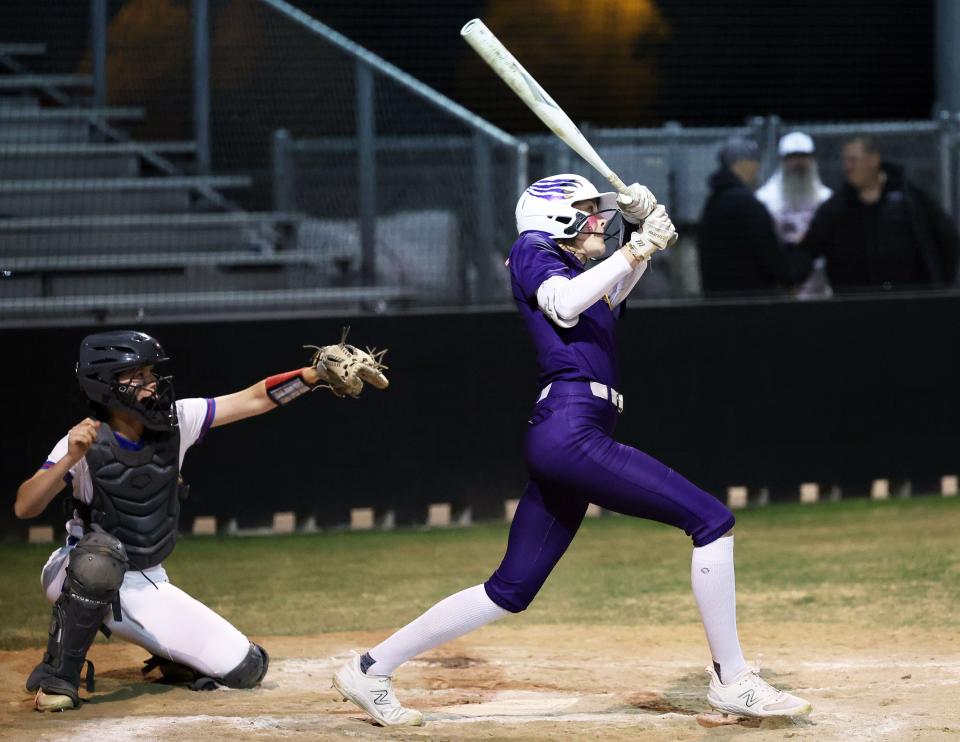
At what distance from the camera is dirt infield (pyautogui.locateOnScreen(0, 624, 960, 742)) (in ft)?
14.6

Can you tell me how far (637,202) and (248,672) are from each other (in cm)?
217

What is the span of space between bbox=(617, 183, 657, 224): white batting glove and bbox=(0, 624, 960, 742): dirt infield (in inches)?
63.6

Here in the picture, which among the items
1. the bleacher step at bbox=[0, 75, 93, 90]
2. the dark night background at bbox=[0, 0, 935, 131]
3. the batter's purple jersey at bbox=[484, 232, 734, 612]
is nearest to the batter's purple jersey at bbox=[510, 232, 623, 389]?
the batter's purple jersey at bbox=[484, 232, 734, 612]

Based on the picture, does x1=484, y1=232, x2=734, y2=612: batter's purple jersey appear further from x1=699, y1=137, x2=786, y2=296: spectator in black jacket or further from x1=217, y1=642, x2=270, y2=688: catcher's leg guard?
x1=699, y1=137, x2=786, y2=296: spectator in black jacket

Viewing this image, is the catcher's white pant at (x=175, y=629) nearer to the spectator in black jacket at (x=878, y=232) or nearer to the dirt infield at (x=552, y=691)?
the dirt infield at (x=552, y=691)

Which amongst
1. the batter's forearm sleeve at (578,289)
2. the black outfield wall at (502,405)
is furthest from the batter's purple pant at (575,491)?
the black outfield wall at (502,405)

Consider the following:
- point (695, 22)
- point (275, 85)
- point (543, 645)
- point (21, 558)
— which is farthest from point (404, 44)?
point (543, 645)

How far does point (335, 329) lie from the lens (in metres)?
8.52

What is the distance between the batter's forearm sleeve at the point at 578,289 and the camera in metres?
4.26

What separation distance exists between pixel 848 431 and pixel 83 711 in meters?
5.77

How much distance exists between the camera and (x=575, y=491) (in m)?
4.41

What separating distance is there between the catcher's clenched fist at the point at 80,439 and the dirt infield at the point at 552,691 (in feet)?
2.85

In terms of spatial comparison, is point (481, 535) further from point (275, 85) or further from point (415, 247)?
point (275, 85)

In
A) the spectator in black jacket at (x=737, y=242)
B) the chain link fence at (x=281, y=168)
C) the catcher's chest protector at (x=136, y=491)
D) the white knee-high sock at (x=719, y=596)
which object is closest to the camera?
the white knee-high sock at (x=719, y=596)
